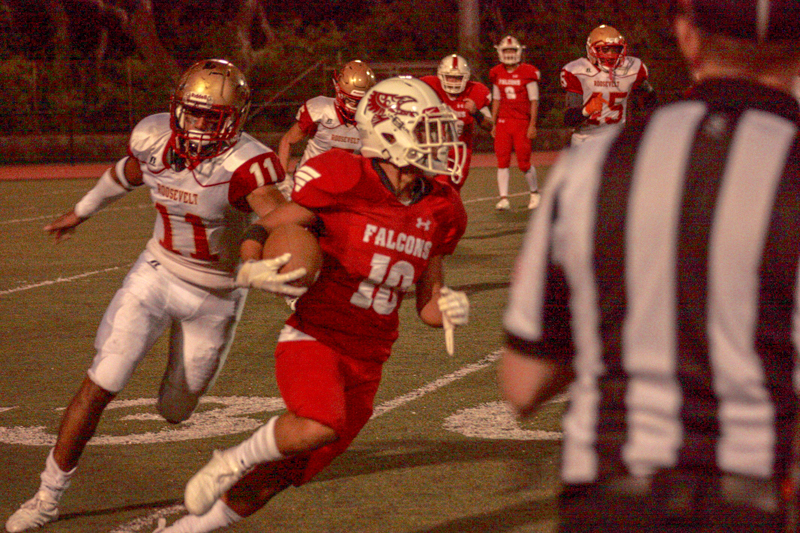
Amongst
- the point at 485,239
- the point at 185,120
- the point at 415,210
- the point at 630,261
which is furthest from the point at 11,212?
the point at 630,261

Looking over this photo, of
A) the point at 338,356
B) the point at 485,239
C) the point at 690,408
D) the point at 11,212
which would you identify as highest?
the point at 690,408

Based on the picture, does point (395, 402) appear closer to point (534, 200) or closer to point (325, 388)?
point (325, 388)

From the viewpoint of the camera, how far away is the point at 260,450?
3037mm

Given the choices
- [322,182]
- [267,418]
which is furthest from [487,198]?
[322,182]

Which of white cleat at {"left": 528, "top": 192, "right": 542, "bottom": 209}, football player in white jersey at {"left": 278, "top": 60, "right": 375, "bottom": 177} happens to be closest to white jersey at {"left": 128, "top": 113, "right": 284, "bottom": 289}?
football player in white jersey at {"left": 278, "top": 60, "right": 375, "bottom": 177}

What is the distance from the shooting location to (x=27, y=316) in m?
7.14

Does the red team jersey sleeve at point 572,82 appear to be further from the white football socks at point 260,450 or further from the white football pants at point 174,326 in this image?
the white football socks at point 260,450

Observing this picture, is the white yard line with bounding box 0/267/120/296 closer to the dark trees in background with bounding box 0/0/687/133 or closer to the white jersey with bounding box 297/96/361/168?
the white jersey with bounding box 297/96/361/168

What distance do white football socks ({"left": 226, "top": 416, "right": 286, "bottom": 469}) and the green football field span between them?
2.07 ft

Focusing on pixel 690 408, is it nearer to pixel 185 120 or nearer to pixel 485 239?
pixel 185 120

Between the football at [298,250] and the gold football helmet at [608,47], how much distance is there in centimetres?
800

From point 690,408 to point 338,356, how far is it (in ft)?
5.99

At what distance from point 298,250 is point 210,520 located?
864 millimetres

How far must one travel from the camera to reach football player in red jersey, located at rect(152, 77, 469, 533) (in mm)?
3229
